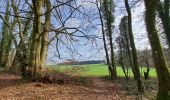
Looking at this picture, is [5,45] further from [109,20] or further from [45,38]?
[45,38]

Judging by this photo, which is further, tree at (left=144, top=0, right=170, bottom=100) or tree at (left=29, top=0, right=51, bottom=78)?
tree at (left=29, top=0, right=51, bottom=78)

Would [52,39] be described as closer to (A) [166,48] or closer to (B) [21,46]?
(B) [21,46]

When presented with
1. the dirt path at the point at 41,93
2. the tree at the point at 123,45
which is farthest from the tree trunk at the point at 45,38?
the tree at the point at 123,45

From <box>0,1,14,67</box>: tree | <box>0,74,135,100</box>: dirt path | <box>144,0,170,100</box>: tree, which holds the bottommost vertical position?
<box>0,74,135,100</box>: dirt path

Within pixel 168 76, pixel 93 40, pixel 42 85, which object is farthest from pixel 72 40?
pixel 168 76

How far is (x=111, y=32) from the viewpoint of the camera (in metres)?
46.0

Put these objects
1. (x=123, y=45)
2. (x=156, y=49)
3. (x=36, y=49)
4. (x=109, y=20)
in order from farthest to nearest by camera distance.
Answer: (x=123, y=45) < (x=109, y=20) < (x=36, y=49) < (x=156, y=49)

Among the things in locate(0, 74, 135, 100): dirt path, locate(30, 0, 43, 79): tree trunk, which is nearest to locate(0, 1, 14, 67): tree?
locate(30, 0, 43, 79): tree trunk

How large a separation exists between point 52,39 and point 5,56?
→ 21.1 meters

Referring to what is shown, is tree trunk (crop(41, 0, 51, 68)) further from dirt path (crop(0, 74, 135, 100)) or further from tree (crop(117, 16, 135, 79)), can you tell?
tree (crop(117, 16, 135, 79))

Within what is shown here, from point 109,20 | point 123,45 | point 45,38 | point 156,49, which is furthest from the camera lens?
point 123,45

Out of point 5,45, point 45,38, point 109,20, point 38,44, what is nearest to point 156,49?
point 38,44

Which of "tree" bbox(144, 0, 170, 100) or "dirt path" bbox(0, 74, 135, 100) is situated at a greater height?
"tree" bbox(144, 0, 170, 100)

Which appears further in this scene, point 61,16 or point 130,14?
point 61,16
